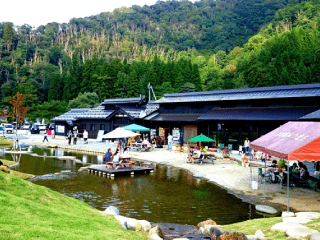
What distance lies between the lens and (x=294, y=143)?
399 inches

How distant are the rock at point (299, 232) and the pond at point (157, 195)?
9.75ft

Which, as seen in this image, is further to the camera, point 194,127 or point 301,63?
point 301,63

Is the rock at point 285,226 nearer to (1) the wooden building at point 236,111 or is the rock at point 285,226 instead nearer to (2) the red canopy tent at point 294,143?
(2) the red canopy tent at point 294,143

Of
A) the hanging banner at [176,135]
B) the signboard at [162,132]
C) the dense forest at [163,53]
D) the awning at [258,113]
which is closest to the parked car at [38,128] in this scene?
the dense forest at [163,53]

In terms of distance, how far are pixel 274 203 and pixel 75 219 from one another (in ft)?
27.2

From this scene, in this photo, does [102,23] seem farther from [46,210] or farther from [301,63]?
[46,210]

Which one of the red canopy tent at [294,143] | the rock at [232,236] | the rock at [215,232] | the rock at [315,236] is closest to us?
the rock at [315,236]

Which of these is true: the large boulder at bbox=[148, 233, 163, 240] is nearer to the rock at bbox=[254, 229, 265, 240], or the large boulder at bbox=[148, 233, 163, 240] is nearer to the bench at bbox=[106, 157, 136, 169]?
the rock at bbox=[254, 229, 265, 240]

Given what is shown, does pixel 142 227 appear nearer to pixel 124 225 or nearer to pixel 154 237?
pixel 124 225

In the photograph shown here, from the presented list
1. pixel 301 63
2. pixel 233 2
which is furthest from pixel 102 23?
pixel 301 63

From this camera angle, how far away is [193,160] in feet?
70.0

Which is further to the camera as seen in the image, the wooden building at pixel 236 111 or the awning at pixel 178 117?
the awning at pixel 178 117

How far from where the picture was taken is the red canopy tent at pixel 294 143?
9336 mm

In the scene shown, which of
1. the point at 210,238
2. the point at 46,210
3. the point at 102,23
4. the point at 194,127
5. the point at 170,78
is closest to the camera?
the point at 46,210
